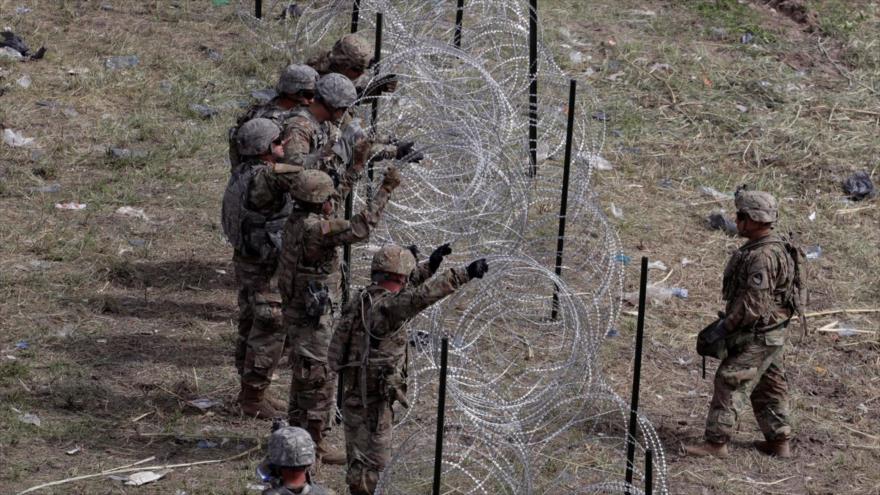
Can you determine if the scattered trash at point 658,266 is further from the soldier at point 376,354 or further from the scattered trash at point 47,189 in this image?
the scattered trash at point 47,189

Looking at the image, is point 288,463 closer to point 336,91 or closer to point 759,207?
point 336,91

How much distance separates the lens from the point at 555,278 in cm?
723

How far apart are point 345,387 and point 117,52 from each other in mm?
7271

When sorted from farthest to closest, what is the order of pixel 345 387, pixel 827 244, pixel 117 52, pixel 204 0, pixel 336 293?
pixel 204 0 → pixel 117 52 → pixel 827 244 → pixel 336 293 → pixel 345 387

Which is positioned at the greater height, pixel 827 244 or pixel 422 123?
pixel 422 123

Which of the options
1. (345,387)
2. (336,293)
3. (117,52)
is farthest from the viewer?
(117,52)

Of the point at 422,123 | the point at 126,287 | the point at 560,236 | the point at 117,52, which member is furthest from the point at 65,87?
the point at 560,236

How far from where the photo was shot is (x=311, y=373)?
753cm

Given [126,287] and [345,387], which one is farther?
[126,287]

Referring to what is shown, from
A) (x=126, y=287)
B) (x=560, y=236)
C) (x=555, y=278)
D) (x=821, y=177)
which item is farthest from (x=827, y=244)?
(x=126, y=287)

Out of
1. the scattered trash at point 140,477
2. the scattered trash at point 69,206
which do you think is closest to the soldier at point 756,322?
the scattered trash at point 140,477

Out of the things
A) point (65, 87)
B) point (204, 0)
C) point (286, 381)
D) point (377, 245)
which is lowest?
point (286, 381)

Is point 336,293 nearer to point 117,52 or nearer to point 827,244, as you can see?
point 827,244

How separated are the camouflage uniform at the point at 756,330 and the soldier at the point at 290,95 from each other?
2.62 meters
